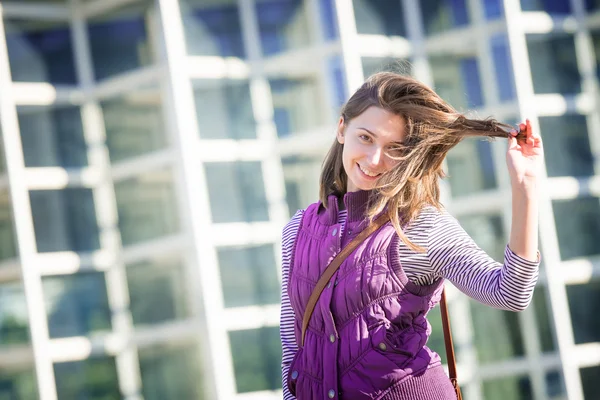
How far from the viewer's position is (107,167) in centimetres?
527

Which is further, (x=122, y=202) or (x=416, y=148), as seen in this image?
(x=122, y=202)

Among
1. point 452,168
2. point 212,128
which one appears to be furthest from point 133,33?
point 452,168

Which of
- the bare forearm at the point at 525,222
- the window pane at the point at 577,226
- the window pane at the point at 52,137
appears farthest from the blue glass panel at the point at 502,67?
the bare forearm at the point at 525,222

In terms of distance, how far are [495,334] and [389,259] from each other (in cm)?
343

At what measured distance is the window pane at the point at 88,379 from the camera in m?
4.96

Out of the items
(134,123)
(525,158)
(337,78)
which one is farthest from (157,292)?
(525,158)

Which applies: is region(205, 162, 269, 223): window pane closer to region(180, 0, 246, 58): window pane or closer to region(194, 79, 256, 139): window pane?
region(194, 79, 256, 139): window pane

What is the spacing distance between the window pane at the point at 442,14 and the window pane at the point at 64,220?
2469mm

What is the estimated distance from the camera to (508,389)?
16.7 feet

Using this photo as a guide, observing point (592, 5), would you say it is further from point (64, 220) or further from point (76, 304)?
point (76, 304)

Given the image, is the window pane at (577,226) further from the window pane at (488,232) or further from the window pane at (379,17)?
the window pane at (379,17)

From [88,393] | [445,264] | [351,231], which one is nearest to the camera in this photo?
[445,264]

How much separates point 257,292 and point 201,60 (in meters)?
1.51

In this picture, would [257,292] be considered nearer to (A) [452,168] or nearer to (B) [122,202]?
(B) [122,202]
